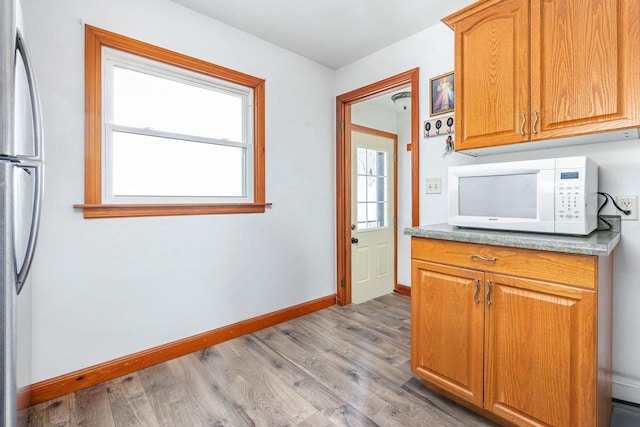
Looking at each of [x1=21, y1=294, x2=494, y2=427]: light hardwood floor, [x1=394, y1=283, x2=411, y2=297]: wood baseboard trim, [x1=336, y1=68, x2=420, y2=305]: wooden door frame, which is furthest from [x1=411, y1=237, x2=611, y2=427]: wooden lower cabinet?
[x1=394, y1=283, x2=411, y2=297]: wood baseboard trim

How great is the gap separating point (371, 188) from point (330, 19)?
1.81m

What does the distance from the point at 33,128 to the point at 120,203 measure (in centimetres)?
86

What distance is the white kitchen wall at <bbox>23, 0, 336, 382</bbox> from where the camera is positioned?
1716 mm

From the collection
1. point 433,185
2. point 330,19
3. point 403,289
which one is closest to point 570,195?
point 433,185

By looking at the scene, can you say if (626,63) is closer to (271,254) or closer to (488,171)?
(488,171)

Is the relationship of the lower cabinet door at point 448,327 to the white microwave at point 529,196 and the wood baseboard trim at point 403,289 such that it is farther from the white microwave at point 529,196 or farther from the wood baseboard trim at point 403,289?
the wood baseboard trim at point 403,289

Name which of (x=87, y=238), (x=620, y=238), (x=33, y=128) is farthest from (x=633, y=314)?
(x=87, y=238)

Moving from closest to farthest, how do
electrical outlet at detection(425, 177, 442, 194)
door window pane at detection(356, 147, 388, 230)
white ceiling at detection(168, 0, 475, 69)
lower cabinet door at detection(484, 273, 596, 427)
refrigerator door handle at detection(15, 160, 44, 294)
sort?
refrigerator door handle at detection(15, 160, 44, 294) < lower cabinet door at detection(484, 273, 596, 427) < white ceiling at detection(168, 0, 475, 69) < electrical outlet at detection(425, 177, 442, 194) < door window pane at detection(356, 147, 388, 230)

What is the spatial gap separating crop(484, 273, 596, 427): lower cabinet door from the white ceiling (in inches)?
75.7

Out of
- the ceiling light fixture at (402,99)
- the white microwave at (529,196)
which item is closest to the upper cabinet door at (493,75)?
the white microwave at (529,196)

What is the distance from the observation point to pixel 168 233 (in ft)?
7.00

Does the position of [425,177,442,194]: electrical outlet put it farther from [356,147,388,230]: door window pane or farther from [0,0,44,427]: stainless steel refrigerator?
[0,0,44,427]: stainless steel refrigerator

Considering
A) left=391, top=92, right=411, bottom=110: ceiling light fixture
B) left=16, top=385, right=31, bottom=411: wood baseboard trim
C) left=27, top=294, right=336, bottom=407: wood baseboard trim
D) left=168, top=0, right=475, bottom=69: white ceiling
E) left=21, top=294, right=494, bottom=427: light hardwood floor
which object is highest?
left=168, top=0, right=475, bottom=69: white ceiling

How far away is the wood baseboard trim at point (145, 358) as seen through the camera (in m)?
1.71
